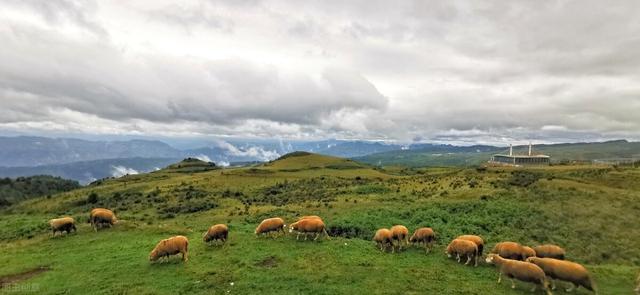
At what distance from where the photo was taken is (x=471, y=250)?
2125cm

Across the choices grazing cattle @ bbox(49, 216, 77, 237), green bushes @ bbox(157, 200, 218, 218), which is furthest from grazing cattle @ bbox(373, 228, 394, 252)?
green bushes @ bbox(157, 200, 218, 218)

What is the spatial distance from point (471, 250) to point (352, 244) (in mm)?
7882

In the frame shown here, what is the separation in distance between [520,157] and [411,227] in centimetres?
12682

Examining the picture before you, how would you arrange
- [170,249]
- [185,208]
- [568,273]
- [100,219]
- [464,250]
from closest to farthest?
[568,273] < [464,250] < [170,249] < [100,219] < [185,208]

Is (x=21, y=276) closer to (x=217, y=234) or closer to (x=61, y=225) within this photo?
(x=61, y=225)

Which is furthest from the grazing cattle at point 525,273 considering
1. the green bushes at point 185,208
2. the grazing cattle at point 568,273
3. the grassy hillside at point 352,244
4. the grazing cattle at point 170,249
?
the green bushes at point 185,208

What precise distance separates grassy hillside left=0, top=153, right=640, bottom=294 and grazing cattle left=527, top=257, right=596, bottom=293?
1601 mm

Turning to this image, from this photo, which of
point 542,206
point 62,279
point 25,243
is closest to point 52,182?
point 25,243

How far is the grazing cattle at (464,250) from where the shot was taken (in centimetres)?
2122

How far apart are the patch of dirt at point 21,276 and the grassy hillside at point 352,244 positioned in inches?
17.4

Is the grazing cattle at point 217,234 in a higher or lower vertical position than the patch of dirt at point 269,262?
higher

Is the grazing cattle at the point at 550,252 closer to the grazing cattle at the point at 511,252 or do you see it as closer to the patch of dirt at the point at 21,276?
the grazing cattle at the point at 511,252

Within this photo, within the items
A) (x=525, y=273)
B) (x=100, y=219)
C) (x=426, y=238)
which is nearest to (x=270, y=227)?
(x=426, y=238)

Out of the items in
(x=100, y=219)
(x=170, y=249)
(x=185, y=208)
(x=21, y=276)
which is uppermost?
(x=170, y=249)
